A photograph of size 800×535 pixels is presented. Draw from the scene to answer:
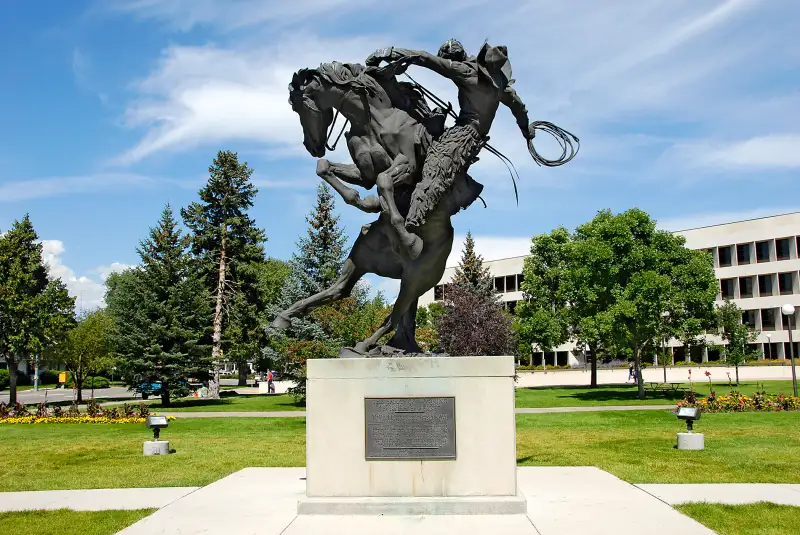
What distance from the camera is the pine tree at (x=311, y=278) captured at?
30078 millimetres

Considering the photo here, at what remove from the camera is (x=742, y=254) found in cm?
5950

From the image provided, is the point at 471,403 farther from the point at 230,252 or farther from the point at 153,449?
the point at 230,252

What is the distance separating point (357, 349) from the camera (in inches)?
297

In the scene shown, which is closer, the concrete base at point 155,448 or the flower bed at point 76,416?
the concrete base at point 155,448

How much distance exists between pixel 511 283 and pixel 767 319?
2493 cm

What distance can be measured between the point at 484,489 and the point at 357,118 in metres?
4.22

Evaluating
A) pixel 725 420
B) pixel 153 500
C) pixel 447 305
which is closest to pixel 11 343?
pixel 447 305

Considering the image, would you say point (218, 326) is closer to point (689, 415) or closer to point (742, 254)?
point (689, 415)

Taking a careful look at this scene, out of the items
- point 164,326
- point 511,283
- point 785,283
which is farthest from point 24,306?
point 785,283

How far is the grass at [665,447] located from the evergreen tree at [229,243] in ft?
83.8

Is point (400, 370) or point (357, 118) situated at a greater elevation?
point (357, 118)

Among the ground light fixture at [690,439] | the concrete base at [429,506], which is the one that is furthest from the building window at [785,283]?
the concrete base at [429,506]

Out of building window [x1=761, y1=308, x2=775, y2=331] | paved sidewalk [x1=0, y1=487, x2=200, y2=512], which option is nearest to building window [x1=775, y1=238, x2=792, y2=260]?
building window [x1=761, y1=308, x2=775, y2=331]

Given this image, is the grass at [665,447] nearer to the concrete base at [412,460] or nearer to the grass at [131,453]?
the concrete base at [412,460]
